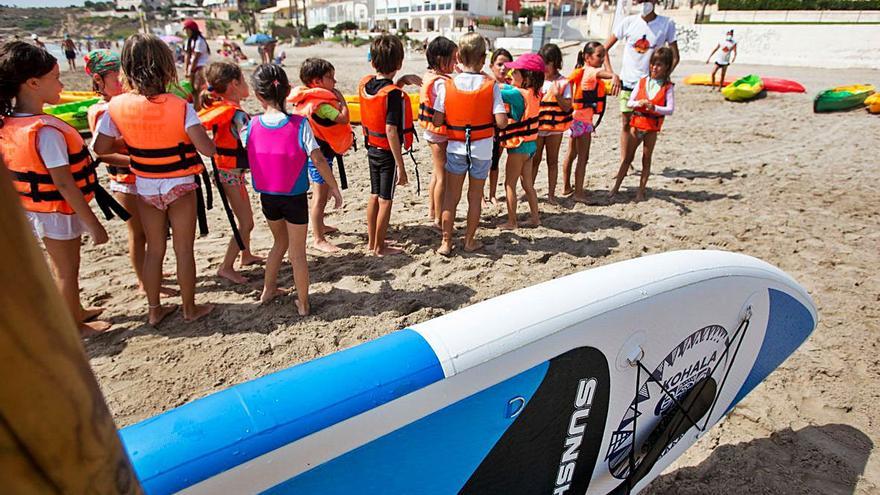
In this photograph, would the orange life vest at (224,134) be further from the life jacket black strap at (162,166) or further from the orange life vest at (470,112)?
the orange life vest at (470,112)

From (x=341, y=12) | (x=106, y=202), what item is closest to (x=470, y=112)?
(x=106, y=202)

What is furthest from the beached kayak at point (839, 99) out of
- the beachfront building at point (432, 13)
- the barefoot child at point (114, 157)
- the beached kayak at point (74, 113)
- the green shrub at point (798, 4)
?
the beachfront building at point (432, 13)

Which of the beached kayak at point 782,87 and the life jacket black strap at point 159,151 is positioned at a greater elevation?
the beached kayak at point 782,87

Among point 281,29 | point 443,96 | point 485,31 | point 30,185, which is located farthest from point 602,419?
point 281,29

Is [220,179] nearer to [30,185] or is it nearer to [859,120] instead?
[30,185]

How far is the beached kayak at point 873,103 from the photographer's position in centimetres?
1010

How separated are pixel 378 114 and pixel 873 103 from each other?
11447 millimetres

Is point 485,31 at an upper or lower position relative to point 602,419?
upper

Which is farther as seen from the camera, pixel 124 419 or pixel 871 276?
pixel 871 276

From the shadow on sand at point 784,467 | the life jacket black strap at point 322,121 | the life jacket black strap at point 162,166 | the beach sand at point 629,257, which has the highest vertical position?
the life jacket black strap at point 322,121

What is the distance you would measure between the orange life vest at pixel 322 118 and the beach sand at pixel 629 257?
1.04m

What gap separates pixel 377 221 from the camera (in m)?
4.57

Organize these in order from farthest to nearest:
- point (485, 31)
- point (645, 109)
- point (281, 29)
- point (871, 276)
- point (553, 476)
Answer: point (281, 29)
point (485, 31)
point (645, 109)
point (871, 276)
point (553, 476)

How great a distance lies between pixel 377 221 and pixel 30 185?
250 cm
